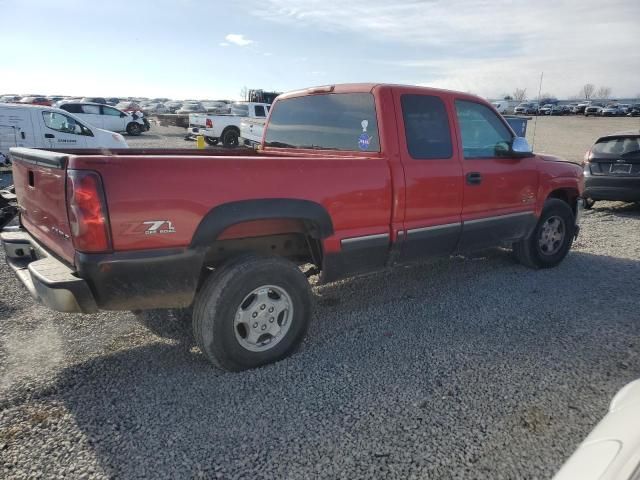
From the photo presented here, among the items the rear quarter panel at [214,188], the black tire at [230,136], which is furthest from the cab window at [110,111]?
the rear quarter panel at [214,188]

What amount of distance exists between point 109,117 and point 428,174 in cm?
2303

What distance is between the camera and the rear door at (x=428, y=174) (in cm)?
373

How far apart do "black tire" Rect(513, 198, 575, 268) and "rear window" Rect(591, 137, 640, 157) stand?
4.10m

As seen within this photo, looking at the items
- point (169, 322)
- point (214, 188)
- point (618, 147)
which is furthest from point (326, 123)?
point (618, 147)

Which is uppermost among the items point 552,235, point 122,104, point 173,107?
point 122,104

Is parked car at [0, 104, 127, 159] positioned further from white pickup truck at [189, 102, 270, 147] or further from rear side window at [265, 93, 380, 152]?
rear side window at [265, 93, 380, 152]

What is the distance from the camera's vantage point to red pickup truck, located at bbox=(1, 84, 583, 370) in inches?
99.7

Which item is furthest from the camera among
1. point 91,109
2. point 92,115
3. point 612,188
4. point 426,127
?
point 92,115

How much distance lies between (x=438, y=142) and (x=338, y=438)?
2.61m

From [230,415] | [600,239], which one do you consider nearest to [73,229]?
[230,415]

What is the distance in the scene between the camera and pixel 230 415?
8.67 ft

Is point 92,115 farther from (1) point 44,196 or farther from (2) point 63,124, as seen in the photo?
(1) point 44,196

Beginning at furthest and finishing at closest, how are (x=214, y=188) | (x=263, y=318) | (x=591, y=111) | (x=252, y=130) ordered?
(x=591, y=111) → (x=252, y=130) → (x=263, y=318) → (x=214, y=188)

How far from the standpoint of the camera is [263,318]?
315cm
